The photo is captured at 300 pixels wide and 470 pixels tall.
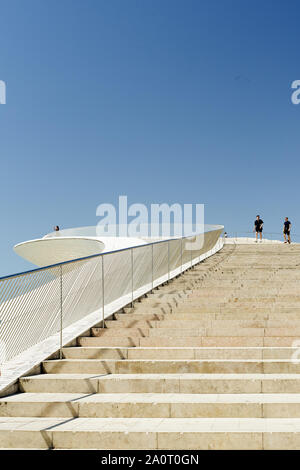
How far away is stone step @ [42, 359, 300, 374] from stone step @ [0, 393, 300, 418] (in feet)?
2.05

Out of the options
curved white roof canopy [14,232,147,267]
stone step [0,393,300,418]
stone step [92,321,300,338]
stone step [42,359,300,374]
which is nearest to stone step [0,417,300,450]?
stone step [0,393,300,418]

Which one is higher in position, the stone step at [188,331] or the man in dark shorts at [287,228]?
the man in dark shorts at [287,228]

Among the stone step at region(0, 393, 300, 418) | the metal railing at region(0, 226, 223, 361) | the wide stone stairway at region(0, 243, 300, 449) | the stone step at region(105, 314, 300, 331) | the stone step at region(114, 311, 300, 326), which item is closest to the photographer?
the wide stone stairway at region(0, 243, 300, 449)

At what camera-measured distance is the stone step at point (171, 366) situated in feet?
21.4

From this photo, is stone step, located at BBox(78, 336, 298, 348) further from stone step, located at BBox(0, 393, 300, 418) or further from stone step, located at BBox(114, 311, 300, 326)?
stone step, located at BBox(0, 393, 300, 418)

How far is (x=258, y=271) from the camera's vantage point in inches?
587

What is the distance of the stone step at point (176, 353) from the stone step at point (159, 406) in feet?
3.65

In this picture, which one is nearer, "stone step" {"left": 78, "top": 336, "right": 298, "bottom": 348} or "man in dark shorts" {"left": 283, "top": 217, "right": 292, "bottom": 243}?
"stone step" {"left": 78, "top": 336, "right": 298, "bottom": 348}

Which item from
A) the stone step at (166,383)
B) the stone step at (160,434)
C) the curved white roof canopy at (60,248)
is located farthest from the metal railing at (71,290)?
the curved white roof canopy at (60,248)

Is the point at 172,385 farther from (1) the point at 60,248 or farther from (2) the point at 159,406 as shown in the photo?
(1) the point at 60,248

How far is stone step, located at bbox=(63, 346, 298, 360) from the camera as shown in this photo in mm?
7035

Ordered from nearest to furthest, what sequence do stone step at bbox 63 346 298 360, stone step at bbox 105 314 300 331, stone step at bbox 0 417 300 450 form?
stone step at bbox 0 417 300 450
stone step at bbox 63 346 298 360
stone step at bbox 105 314 300 331

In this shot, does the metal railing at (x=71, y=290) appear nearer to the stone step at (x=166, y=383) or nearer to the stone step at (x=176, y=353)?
the stone step at (x=176, y=353)

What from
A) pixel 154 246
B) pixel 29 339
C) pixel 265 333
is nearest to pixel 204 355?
pixel 265 333
